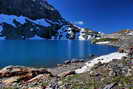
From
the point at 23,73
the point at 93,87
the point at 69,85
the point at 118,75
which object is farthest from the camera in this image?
the point at 23,73

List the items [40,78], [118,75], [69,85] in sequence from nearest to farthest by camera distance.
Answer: [69,85], [118,75], [40,78]

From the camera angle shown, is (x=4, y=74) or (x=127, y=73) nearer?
(x=127, y=73)

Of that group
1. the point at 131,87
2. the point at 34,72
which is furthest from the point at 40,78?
the point at 131,87

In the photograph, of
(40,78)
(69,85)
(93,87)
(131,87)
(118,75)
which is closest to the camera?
(131,87)

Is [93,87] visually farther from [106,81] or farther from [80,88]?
[106,81]

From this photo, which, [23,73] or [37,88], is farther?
[23,73]

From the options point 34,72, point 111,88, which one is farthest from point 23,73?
point 111,88

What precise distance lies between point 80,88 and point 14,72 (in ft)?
39.3

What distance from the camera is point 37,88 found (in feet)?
44.8

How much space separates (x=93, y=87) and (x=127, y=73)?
4.03m

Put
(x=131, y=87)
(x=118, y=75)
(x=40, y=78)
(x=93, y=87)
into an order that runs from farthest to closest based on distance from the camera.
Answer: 1. (x=40, y=78)
2. (x=118, y=75)
3. (x=93, y=87)
4. (x=131, y=87)

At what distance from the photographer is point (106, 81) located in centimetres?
1412

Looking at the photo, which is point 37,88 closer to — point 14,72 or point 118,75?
point 118,75

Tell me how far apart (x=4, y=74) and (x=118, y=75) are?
13393 mm
